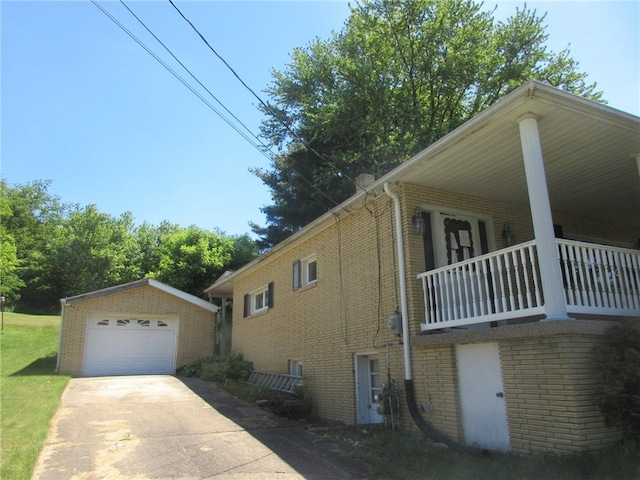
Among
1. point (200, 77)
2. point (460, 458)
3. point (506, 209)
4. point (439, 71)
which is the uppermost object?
point (439, 71)

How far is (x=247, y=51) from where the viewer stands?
8.36m

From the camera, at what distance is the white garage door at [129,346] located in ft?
57.2

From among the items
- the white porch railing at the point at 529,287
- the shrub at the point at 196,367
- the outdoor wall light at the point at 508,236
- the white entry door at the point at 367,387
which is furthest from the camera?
the shrub at the point at 196,367

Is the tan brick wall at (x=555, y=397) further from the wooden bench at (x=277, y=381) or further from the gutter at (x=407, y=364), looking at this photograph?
the wooden bench at (x=277, y=381)

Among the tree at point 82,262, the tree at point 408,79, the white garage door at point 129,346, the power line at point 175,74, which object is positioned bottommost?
the white garage door at point 129,346

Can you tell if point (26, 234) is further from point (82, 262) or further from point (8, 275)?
point (8, 275)

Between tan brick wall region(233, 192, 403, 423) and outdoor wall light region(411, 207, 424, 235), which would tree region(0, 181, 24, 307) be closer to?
tan brick wall region(233, 192, 403, 423)

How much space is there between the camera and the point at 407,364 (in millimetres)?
7633

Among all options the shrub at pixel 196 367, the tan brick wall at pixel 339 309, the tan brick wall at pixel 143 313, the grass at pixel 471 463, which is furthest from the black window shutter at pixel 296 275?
the tan brick wall at pixel 143 313

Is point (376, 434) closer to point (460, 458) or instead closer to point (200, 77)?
point (460, 458)

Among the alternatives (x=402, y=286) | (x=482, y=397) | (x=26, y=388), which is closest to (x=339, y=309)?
(x=402, y=286)

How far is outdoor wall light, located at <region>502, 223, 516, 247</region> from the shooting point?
30.2 feet

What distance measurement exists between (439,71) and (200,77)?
16.4 meters

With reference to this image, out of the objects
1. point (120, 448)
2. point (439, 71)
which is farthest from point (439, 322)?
point (439, 71)
